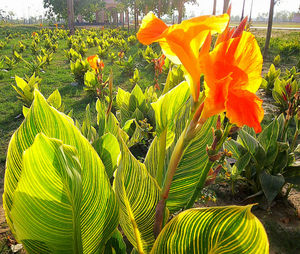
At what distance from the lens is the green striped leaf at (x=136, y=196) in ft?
2.42

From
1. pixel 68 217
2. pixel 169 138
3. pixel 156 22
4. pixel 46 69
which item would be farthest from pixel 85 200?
pixel 46 69

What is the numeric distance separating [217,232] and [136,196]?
303 millimetres

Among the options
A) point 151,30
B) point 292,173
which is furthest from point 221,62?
point 292,173

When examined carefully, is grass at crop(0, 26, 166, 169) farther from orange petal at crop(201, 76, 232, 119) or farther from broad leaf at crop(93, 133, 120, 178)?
orange petal at crop(201, 76, 232, 119)

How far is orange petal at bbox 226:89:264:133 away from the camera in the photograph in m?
0.44

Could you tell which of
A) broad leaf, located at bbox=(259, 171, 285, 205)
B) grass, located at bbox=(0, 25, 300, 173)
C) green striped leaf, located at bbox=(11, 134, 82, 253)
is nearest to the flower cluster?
green striped leaf, located at bbox=(11, 134, 82, 253)

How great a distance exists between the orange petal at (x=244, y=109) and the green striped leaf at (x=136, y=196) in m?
0.34

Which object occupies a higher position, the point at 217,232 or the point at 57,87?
the point at 217,232

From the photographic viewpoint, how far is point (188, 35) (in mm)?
473

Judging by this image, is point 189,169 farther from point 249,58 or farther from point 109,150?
point 249,58

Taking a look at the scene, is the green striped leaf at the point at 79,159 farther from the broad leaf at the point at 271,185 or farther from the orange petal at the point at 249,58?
the broad leaf at the point at 271,185

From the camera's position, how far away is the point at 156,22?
1.74 feet

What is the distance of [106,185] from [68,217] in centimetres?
13

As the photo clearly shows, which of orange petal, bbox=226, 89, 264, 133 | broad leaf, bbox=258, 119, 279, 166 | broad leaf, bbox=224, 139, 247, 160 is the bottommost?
broad leaf, bbox=224, 139, 247, 160
